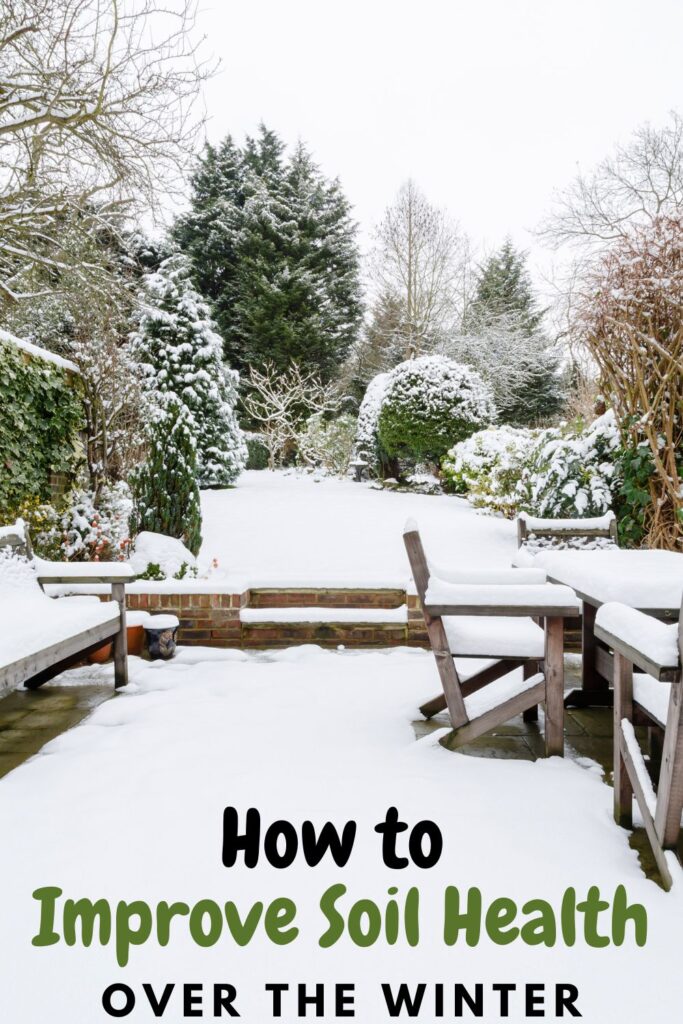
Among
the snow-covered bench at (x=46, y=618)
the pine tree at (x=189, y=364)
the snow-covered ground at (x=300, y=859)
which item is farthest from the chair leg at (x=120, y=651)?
the pine tree at (x=189, y=364)

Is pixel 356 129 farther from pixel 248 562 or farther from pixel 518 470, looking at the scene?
pixel 248 562

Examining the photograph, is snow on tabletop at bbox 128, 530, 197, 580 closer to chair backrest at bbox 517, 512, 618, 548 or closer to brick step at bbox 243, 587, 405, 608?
brick step at bbox 243, 587, 405, 608

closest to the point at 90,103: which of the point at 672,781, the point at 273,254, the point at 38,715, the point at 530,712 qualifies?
the point at 38,715

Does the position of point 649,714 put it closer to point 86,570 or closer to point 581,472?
point 86,570

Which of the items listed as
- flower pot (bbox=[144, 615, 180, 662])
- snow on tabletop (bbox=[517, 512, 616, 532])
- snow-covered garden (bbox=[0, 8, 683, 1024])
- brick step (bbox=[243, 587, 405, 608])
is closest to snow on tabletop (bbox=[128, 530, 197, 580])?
snow-covered garden (bbox=[0, 8, 683, 1024])

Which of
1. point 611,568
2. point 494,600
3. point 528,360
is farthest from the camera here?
point 528,360

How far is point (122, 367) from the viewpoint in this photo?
798 centimetres

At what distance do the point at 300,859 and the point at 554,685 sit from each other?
125 centimetres

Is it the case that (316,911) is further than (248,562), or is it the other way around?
(248,562)

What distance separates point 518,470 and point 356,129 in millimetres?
16303

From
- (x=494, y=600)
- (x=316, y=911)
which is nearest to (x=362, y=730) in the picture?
(x=494, y=600)

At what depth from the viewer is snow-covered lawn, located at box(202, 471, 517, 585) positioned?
6.00 metres

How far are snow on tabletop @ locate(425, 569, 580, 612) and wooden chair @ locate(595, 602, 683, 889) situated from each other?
1.08 feet

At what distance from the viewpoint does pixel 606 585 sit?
258 cm
